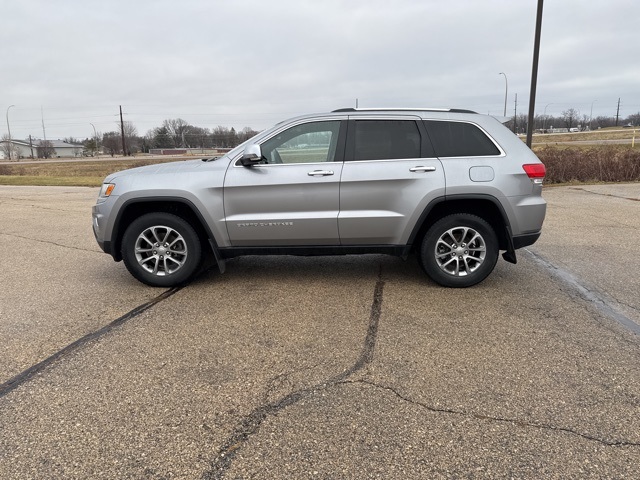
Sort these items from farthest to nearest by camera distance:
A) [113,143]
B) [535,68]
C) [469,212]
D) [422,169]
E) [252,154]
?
[113,143]
[535,68]
[469,212]
[422,169]
[252,154]

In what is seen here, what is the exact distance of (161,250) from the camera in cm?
500

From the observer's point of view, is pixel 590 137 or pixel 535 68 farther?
pixel 590 137

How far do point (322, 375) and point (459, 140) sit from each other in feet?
9.73

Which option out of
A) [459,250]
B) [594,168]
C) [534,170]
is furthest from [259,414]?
[594,168]

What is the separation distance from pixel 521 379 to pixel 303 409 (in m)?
1.48

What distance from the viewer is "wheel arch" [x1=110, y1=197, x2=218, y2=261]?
491 cm

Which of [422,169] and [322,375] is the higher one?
[422,169]

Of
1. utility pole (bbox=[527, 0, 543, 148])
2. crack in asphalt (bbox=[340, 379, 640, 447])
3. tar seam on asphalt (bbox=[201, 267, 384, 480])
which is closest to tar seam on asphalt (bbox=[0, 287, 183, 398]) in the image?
tar seam on asphalt (bbox=[201, 267, 384, 480])

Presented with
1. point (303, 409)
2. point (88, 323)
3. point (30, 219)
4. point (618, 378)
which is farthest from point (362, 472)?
point (30, 219)

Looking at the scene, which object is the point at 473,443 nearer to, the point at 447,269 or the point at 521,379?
the point at 521,379

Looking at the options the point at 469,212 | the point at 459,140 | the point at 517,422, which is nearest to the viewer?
the point at 517,422

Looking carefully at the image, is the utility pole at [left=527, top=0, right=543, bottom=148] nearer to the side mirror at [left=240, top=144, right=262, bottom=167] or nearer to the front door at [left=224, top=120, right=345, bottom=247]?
the front door at [left=224, top=120, right=345, bottom=247]

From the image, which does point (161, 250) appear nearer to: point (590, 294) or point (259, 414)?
point (259, 414)

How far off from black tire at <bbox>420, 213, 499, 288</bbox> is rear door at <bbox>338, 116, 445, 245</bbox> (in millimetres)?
300
